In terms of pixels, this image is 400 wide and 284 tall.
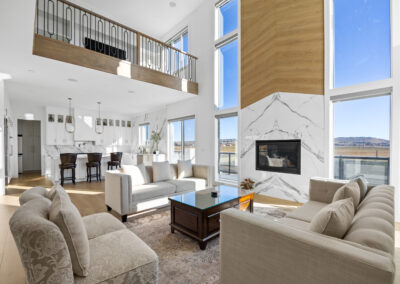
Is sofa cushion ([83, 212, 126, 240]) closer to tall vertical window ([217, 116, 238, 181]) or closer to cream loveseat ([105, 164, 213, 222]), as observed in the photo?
cream loveseat ([105, 164, 213, 222])

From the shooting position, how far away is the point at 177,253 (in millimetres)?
2072

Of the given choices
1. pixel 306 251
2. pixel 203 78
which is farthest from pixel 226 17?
pixel 306 251

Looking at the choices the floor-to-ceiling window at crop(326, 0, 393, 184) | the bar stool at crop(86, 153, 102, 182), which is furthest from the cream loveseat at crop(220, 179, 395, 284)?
the bar stool at crop(86, 153, 102, 182)

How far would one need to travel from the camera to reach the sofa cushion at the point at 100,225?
1.64 meters

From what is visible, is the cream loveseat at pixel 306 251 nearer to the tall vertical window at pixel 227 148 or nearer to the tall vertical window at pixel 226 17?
the tall vertical window at pixel 227 148

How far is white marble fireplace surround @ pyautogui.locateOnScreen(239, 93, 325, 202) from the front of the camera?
12.4ft

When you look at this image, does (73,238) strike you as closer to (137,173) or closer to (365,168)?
(137,173)

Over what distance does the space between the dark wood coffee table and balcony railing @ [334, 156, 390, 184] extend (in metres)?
2.28

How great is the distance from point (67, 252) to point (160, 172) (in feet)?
9.55

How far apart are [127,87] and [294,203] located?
4966 mm

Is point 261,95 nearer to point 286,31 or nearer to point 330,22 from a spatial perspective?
point 286,31

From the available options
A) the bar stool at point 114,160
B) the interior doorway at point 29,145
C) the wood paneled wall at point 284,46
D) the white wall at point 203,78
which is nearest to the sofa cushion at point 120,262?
the wood paneled wall at point 284,46

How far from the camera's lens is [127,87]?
201 inches

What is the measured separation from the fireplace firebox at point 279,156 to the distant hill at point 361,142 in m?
0.71
